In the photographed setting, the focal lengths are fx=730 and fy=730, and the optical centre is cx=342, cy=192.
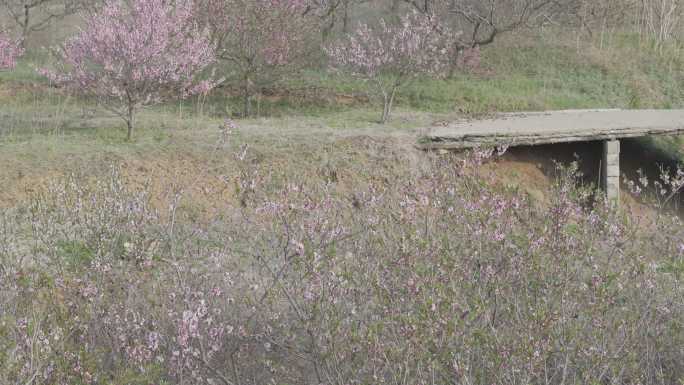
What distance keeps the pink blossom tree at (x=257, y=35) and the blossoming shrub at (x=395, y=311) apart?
399 inches

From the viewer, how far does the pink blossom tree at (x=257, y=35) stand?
1560cm

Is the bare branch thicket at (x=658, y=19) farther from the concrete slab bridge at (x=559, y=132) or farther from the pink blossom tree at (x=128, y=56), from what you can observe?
the pink blossom tree at (x=128, y=56)

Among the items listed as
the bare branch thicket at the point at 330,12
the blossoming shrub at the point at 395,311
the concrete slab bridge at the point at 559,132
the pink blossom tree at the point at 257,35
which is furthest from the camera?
the bare branch thicket at the point at 330,12

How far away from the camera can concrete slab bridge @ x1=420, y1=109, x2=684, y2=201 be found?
38.4ft

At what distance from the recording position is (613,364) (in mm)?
4184

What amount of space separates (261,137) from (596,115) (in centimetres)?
788

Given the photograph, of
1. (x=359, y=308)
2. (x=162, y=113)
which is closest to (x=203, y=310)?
(x=359, y=308)

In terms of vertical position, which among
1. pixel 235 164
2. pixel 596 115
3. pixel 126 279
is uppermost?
pixel 596 115

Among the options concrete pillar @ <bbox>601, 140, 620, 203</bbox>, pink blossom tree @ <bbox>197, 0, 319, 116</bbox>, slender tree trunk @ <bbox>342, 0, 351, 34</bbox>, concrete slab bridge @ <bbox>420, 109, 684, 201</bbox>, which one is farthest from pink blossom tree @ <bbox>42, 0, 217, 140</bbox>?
slender tree trunk @ <bbox>342, 0, 351, 34</bbox>

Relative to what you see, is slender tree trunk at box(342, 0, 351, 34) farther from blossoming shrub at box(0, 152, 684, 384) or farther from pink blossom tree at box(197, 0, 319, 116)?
blossoming shrub at box(0, 152, 684, 384)

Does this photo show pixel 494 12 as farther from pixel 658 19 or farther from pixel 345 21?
pixel 658 19

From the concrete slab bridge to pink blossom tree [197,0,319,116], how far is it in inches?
175

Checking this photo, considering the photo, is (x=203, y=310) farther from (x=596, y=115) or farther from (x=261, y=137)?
(x=596, y=115)

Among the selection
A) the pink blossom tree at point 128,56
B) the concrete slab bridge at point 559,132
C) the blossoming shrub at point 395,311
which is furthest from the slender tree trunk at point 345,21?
the blossoming shrub at point 395,311
